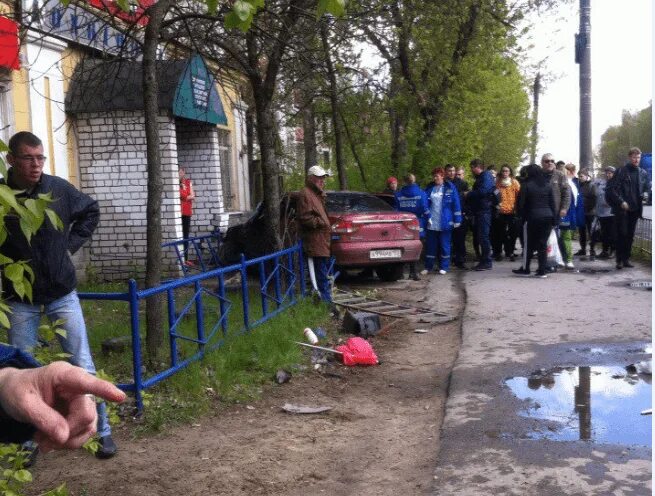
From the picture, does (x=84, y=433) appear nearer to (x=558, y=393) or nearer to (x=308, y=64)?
(x=558, y=393)

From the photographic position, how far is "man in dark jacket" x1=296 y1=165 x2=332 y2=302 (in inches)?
385

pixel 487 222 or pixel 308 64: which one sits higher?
pixel 308 64

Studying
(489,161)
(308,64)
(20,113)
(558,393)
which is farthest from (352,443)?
(489,161)

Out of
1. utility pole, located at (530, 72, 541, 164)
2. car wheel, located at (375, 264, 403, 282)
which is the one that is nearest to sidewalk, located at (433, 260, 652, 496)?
car wheel, located at (375, 264, 403, 282)

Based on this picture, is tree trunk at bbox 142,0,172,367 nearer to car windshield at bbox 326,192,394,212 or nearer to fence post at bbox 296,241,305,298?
fence post at bbox 296,241,305,298

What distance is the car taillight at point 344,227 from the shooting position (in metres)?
12.0

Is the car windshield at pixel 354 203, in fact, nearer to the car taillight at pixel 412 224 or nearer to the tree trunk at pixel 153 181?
the car taillight at pixel 412 224

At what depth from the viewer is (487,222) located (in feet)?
46.4

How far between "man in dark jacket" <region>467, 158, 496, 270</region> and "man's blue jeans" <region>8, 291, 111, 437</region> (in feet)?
33.5

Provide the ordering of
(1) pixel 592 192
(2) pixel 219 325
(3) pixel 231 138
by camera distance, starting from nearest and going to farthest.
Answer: (2) pixel 219 325
(1) pixel 592 192
(3) pixel 231 138

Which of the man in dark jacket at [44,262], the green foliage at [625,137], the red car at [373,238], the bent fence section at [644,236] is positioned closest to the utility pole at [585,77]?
the bent fence section at [644,236]

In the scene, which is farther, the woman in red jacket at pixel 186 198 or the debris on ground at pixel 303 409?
the woman in red jacket at pixel 186 198

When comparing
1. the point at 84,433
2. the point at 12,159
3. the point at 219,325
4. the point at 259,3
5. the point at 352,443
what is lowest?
the point at 352,443

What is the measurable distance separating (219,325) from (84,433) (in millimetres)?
5487
